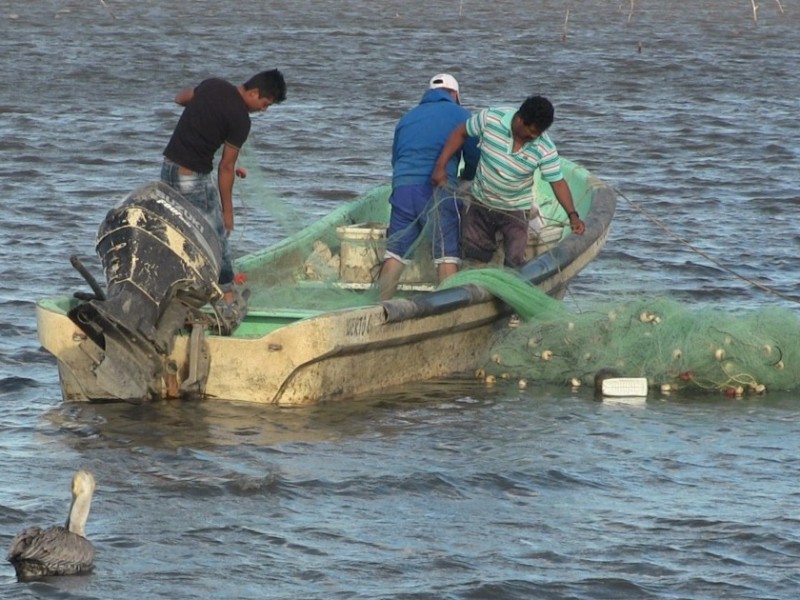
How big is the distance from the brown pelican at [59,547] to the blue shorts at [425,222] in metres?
4.24

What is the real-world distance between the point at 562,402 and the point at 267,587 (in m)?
3.44

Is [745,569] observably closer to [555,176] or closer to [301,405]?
[301,405]

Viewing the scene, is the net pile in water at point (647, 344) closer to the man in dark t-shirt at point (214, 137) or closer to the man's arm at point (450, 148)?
the man's arm at point (450, 148)

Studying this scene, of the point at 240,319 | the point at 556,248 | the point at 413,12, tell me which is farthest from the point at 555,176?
the point at 413,12

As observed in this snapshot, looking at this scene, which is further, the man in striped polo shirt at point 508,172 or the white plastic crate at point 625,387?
the man in striped polo shirt at point 508,172

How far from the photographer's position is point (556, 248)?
36.7ft

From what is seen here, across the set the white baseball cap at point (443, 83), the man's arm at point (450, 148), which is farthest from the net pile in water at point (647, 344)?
the white baseball cap at point (443, 83)

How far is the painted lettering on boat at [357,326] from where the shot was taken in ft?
30.5

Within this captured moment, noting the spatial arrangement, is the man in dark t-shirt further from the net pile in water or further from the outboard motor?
the net pile in water

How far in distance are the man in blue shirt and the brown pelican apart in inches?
164

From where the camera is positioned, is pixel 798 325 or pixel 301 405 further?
pixel 798 325

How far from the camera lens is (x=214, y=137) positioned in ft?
31.9

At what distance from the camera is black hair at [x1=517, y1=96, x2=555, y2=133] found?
10.1m

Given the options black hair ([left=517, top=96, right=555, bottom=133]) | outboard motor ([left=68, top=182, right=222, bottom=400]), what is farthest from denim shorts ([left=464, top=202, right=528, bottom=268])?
outboard motor ([left=68, top=182, right=222, bottom=400])
